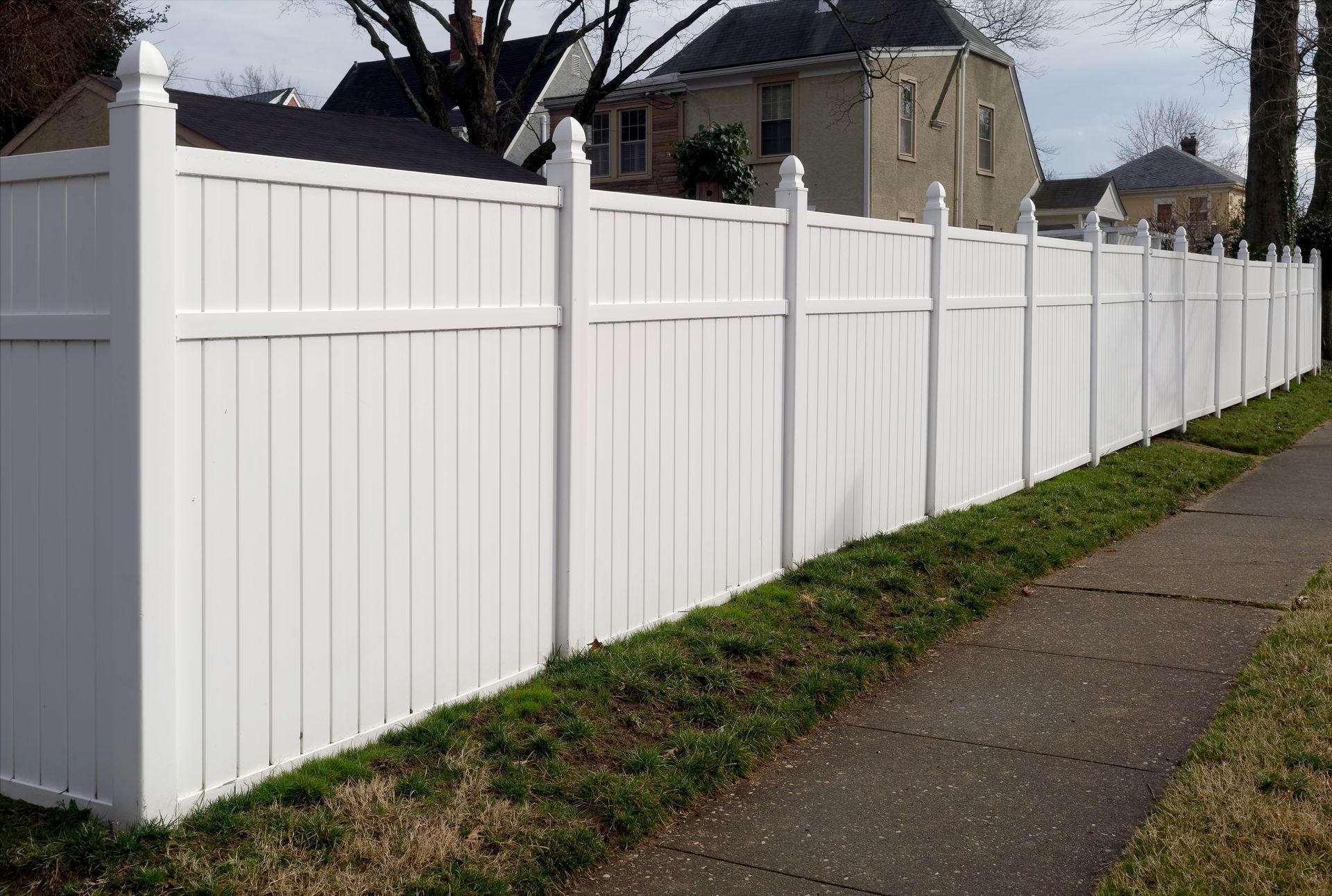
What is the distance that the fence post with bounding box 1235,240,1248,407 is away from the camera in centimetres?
1802

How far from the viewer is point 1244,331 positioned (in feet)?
60.1

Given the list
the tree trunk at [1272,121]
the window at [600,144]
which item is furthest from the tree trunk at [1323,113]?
the window at [600,144]

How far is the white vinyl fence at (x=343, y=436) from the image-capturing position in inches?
145

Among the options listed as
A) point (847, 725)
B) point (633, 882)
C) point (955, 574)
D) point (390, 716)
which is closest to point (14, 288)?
point (390, 716)

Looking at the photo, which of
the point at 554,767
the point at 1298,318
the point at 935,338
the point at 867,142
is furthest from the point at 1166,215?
the point at 554,767

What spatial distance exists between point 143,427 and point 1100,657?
14.7 feet

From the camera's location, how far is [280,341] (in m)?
4.04

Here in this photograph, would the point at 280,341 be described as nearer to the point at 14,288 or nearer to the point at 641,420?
the point at 14,288

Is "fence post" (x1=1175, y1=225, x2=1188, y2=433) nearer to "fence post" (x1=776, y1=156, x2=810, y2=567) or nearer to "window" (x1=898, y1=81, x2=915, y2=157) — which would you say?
"fence post" (x1=776, y1=156, x2=810, y2=567)

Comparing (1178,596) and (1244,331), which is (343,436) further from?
(1244,331)

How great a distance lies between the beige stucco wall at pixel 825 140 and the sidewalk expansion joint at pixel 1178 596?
1978 cm

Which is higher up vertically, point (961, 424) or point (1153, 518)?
point (961, 424)

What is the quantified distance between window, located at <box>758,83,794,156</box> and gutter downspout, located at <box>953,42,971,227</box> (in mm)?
4007

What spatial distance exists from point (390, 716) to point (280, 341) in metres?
1.38
